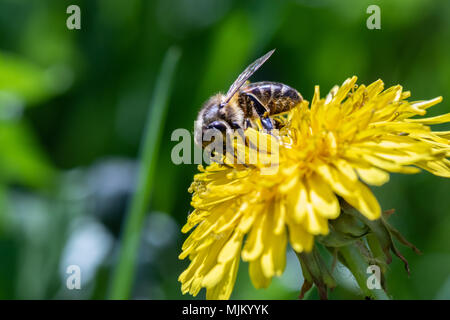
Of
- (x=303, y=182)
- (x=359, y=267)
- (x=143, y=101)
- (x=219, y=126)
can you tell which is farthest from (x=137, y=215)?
(x=143, y=101)

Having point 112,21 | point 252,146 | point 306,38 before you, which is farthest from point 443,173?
point 112,21

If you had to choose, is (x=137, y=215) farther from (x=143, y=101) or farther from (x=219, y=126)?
(x=143, y=101)

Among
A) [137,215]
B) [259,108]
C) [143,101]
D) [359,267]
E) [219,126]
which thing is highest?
[143,101]

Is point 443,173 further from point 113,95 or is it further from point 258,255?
point 113,95

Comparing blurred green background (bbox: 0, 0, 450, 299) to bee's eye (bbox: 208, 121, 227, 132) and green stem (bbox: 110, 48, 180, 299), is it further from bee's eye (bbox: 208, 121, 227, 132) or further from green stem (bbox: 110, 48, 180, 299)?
bee's eye (bbox: 208, 121, 227, 132)

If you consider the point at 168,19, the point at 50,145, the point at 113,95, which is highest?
the point at 168,19

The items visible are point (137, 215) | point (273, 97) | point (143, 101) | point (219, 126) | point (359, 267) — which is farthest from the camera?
point (143, 101)

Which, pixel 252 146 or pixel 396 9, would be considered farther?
pixel 396 9
